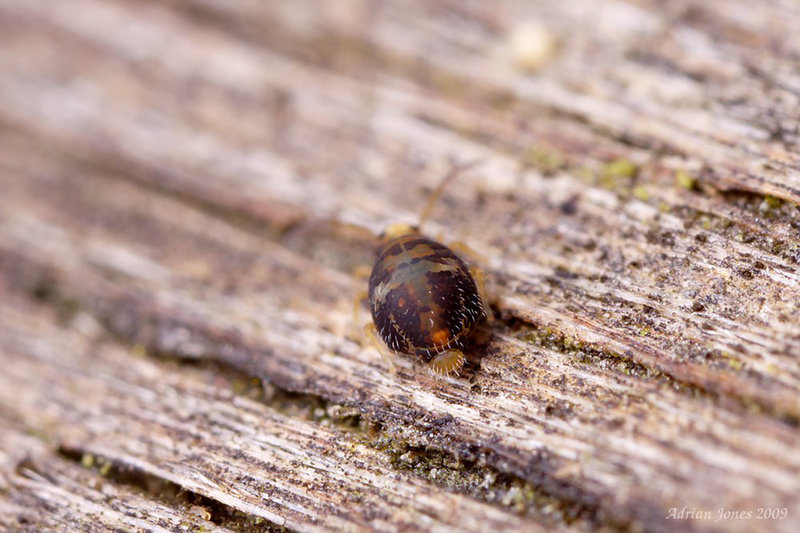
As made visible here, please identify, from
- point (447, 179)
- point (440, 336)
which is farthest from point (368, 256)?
point (440, 336)

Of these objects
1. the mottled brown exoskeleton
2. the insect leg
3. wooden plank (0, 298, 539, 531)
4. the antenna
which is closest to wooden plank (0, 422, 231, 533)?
wooden plank (0, 298, 539, 531)

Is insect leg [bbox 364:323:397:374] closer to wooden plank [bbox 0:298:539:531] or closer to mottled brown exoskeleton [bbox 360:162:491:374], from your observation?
mottled brown exoskeleton [bbox 360:162:491:374]

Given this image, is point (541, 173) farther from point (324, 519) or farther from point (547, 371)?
point (324, 519)

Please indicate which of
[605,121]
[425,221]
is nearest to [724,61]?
[605,121]

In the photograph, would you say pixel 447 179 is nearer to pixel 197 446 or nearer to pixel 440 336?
pixel 440 336

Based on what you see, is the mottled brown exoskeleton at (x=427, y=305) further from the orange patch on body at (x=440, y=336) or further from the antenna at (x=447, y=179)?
the antenna at (x=447, y=179)

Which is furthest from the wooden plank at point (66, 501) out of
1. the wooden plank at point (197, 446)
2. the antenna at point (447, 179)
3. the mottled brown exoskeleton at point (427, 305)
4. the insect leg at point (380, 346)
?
the antenna at point (447, 179)

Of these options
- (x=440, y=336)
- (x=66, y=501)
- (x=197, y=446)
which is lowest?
(x=66, y=501)
